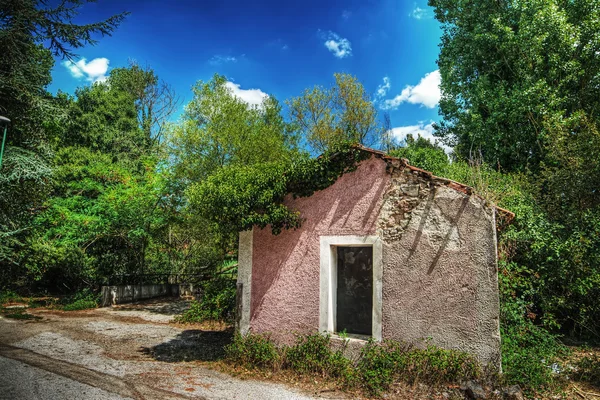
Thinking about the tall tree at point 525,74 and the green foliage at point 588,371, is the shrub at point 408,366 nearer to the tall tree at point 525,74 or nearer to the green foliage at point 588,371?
the green foliage at point 588,371

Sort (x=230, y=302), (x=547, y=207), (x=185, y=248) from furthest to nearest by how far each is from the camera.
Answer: (x=185, y=248), (x=230, y=302), (x=547, y=207)

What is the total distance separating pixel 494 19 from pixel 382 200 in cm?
1299

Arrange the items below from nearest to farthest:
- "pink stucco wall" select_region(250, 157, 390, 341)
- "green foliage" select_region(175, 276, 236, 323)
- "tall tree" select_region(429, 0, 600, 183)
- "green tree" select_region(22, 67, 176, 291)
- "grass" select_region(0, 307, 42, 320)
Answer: "pink stucco wall" select_region(250, 157, 390, 341) < "green foliage" select_region(175, 276, 236, 323) < "grass" select_region(0, 307, 42, 320) < "tall tree" select_region(429, 0, 600, 183) < "green tree" select_region(22, 67, 176, 291)

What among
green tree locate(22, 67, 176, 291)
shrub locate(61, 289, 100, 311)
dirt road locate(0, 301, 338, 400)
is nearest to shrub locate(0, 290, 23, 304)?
green tree locate(22, 67, 176, 291)

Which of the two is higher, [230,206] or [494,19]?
[494,19]

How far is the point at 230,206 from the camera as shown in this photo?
22.5ft

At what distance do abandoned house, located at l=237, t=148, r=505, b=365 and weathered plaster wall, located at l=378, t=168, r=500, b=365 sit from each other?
2cm

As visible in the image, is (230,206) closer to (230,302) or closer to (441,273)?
(441,273)

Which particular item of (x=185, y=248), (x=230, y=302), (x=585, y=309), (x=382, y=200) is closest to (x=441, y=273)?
(x=382, y=200)

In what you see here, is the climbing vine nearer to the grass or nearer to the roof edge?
the roof edge

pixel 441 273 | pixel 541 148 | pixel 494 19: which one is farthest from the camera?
pixel 494 19

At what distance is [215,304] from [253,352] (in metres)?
4.97

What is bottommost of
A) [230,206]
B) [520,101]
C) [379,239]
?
[379,239]

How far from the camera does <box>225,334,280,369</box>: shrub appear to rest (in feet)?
21.5
